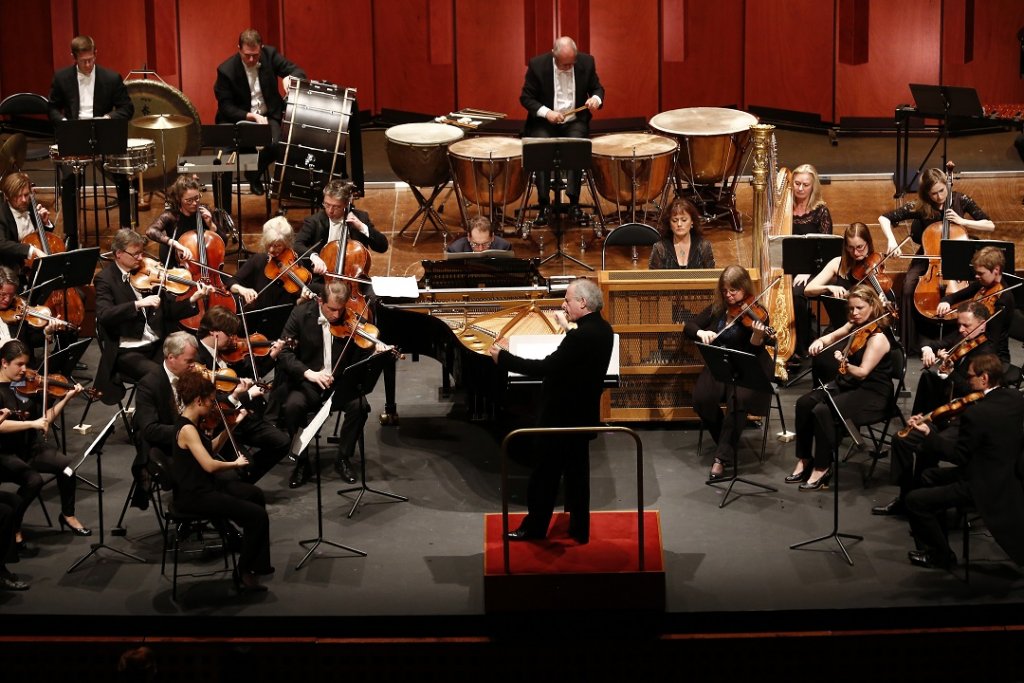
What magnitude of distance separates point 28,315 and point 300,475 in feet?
5.51

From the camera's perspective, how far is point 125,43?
13102 mm

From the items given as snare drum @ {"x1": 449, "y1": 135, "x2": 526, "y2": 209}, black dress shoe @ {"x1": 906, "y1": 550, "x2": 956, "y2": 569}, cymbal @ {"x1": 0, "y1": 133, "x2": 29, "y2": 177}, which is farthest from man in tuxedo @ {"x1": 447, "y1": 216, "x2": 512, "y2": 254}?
cymbal @ {"x1": 0, "y1": 133, "x2": 29, "y2": 177}

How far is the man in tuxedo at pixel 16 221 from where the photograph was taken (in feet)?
29.0

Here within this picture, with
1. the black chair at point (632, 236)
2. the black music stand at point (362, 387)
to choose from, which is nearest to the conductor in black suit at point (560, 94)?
the black chair at point (632, 236)

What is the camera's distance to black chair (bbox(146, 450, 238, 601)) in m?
6.58

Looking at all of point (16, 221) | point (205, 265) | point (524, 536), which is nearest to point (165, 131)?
point (16, 221)

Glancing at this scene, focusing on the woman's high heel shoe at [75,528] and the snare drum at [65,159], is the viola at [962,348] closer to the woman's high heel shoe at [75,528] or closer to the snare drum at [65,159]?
the woman's high heel shoe at [75,528]

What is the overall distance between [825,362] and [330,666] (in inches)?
116

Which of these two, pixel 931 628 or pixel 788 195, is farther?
pixel 788 195

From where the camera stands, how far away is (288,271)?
8359mm

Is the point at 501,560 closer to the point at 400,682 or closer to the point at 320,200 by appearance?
the point at 400,682

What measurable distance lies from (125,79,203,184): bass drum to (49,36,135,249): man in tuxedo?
0.82ft

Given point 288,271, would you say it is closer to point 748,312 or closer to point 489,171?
point 489,171

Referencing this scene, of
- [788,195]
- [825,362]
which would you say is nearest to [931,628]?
[825,362]
